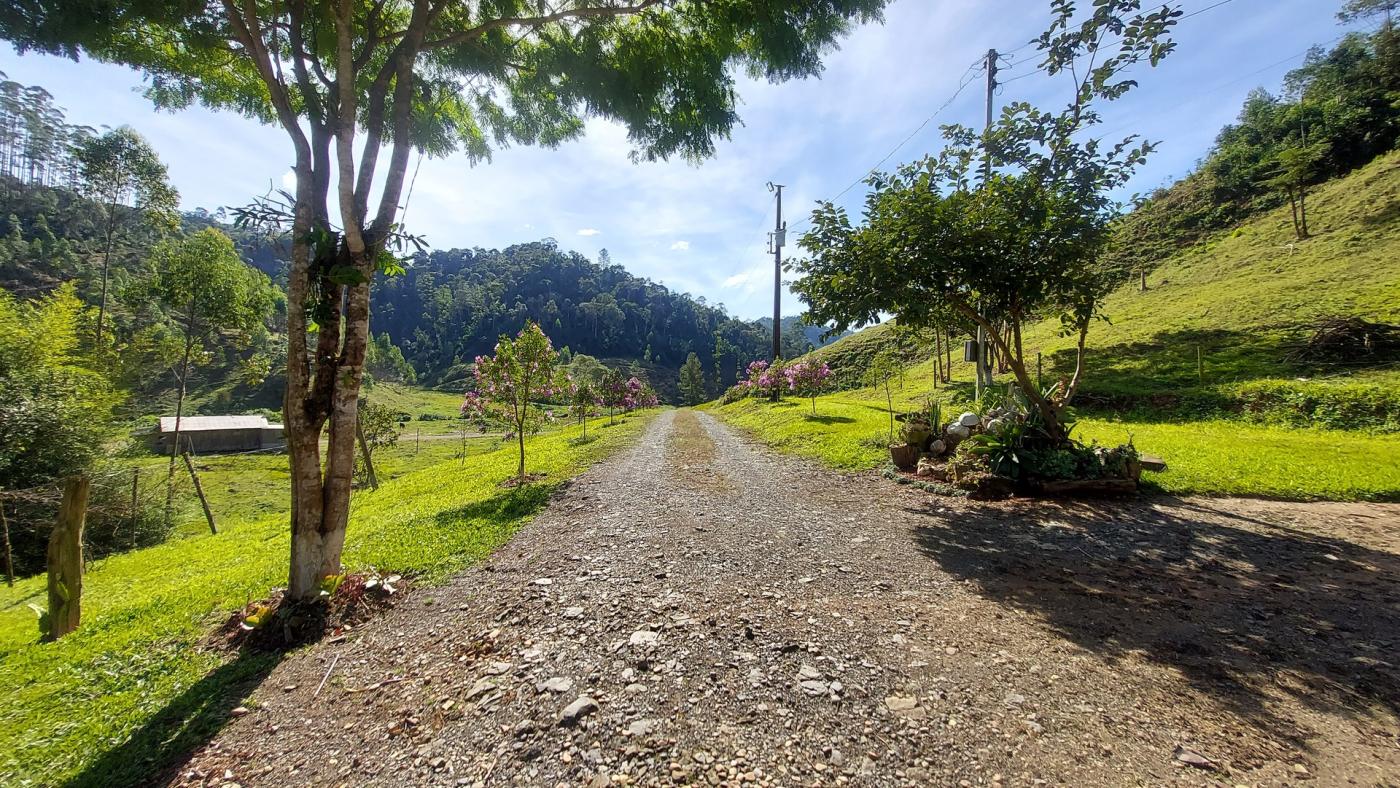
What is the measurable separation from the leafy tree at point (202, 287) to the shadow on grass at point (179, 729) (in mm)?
22325

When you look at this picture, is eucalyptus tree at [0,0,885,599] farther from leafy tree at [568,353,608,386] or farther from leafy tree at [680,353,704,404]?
leafy tree at [680,353,704,404]

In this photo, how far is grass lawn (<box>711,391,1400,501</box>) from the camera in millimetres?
8008

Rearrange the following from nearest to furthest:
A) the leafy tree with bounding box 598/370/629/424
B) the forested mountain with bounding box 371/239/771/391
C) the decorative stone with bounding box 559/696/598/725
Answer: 1. the decorative stone with bounding box 559/696/598/725
2. the leafy tree with bounding box 598/370/629/424
3. the forested mountain with bounding box 371/239/771/391

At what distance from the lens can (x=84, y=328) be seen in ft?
66.9

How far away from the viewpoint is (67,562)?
17.5 feet

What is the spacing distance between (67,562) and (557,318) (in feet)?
525

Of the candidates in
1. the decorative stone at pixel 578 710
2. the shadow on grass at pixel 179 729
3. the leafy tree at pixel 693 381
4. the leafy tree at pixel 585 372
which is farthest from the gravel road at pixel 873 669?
the leafy tree at pixel 693 381

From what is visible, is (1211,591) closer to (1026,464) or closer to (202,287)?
(1026,464)

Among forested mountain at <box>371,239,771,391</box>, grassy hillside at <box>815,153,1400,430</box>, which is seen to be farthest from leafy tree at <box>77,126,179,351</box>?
forested mountain at <box>371,239,771,391</box>

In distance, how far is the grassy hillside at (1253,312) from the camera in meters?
15.1

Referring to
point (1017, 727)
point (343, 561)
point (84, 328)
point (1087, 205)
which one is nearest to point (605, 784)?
point (1017, 727)

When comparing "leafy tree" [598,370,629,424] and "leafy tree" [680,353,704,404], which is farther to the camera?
"leafy tree" [680,353,704,404]

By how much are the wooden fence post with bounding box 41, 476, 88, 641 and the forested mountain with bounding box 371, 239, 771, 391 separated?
13083cm

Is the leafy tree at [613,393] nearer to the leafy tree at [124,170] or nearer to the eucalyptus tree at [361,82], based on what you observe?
the leafy tree at [124,170]
